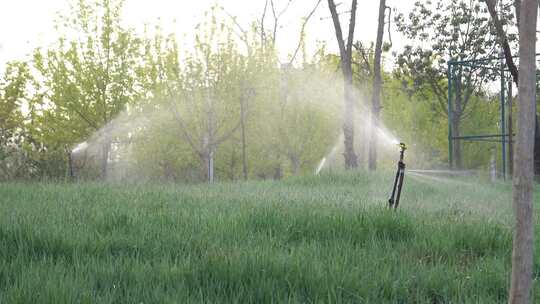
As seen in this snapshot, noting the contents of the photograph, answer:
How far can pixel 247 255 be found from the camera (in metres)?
3.54

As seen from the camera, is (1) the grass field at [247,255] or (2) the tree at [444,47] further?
(2) the tree at [444,47]

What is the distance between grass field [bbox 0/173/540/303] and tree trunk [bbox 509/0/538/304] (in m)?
1.14

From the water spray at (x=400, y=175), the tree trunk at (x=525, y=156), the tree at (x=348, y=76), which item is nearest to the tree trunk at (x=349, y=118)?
the tree at (x=348, y=76)

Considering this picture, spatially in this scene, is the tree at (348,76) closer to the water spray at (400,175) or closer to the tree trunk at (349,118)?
the tree trunk at (349,118)

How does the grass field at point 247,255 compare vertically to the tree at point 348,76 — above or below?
below

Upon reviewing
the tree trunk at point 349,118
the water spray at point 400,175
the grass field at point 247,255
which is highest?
the tree trunk at point 349,118

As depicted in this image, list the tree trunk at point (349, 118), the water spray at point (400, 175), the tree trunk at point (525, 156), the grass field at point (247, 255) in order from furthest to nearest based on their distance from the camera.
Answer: the tree trunk at point (349, 118)
the water spray at point (400, 175)
the grass field at point (247, 255)
the tree trunk at point (525, 156)

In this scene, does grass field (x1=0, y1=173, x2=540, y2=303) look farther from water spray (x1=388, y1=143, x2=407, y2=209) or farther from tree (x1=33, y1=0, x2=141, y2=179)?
tree (x1=33, y1=0, x2=141, y2=179)

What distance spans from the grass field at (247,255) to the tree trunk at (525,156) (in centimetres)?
114

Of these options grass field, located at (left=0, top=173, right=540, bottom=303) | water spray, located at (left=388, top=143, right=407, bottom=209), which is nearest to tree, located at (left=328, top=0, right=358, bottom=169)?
water spray, located at (left=388, top=143, right=407, bottom=209)

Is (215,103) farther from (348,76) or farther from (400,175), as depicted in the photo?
(400,175)

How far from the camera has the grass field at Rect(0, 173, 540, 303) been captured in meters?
3.04

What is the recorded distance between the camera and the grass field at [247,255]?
304 centimetres

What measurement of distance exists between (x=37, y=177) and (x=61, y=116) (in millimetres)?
8345
